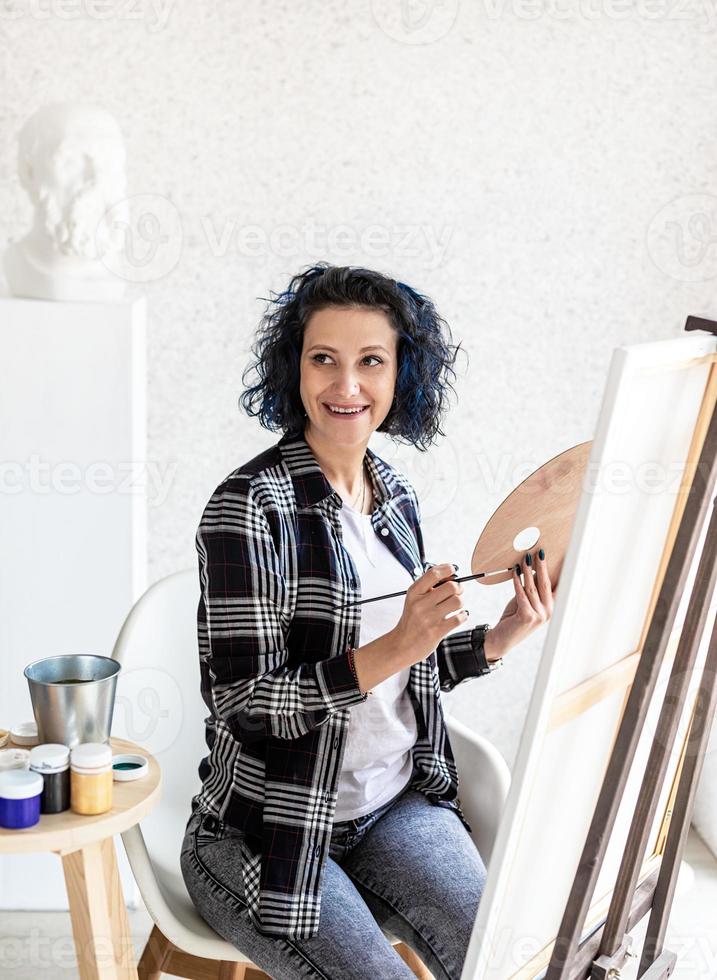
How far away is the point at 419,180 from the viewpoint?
8.41ft

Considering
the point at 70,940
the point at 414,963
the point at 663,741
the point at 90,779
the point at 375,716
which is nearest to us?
the point at 663,741

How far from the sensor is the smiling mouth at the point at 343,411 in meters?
1.50

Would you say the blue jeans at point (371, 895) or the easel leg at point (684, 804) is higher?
the easel leg at point (684, 804)

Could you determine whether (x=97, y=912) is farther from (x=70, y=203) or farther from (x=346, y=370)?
(x=70, y=203)

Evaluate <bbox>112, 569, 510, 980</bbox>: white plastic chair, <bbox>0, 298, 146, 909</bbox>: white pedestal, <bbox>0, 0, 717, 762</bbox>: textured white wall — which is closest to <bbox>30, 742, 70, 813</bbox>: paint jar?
<bbox>112, 569, 510, 980</bbox>: white plastic chair

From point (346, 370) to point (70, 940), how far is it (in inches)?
53.7

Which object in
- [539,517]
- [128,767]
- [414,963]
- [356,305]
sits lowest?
[414,963]

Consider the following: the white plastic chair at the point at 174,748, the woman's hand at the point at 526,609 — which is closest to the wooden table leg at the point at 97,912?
the white plastic chair at the point at 174,748

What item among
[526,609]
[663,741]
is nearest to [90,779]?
[526,609]

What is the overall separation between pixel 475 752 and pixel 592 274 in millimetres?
1431

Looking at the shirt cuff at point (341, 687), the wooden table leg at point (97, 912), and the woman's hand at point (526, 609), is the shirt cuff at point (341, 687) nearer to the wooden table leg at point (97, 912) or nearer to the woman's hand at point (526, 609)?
the woman's hand at point (526, 609)

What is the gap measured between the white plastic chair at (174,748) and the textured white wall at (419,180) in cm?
95

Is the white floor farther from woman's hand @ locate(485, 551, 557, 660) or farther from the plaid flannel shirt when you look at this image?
woman's hand @ locate(485, 551, 557, 660)

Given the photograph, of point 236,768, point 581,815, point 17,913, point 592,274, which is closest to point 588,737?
point 581,815
